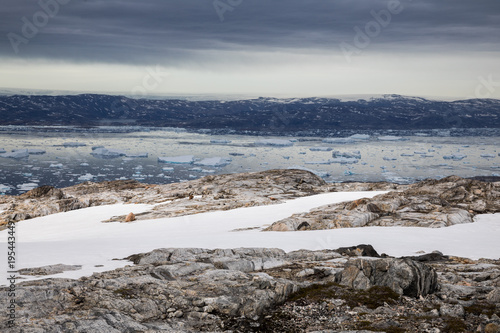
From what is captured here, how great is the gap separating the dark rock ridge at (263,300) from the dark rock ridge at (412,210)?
9.07 metres

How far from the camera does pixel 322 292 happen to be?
10.7 meters

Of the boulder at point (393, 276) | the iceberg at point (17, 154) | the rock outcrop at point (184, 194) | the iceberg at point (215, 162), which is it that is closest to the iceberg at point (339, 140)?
the iceberg at point (215, 162)

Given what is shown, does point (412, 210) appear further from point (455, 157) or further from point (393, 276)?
point (455, 157)

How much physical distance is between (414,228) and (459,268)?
7242 mm

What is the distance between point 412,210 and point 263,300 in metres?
16.2

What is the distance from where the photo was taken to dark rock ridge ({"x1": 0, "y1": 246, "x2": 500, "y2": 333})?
28.9ft

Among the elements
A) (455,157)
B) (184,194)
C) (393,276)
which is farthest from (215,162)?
(393,276)

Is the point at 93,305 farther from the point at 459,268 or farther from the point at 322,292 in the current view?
the point at 459,268

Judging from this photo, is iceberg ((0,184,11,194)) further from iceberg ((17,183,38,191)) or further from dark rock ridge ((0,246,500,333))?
dark rock ridge ((0,246,500,333))

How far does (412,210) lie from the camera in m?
23.8

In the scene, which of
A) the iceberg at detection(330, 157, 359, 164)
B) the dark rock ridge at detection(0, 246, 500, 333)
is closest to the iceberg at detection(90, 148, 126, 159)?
the iceberg at detection(330, 157, 359, 164)

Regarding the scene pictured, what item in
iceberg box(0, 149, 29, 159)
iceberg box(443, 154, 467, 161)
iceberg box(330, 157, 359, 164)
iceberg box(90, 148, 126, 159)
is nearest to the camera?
iceberg box(330, 157, 359, 164)

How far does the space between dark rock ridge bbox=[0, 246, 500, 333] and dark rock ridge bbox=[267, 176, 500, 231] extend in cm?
907

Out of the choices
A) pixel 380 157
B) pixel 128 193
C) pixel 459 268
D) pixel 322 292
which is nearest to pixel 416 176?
pixel 380 157
